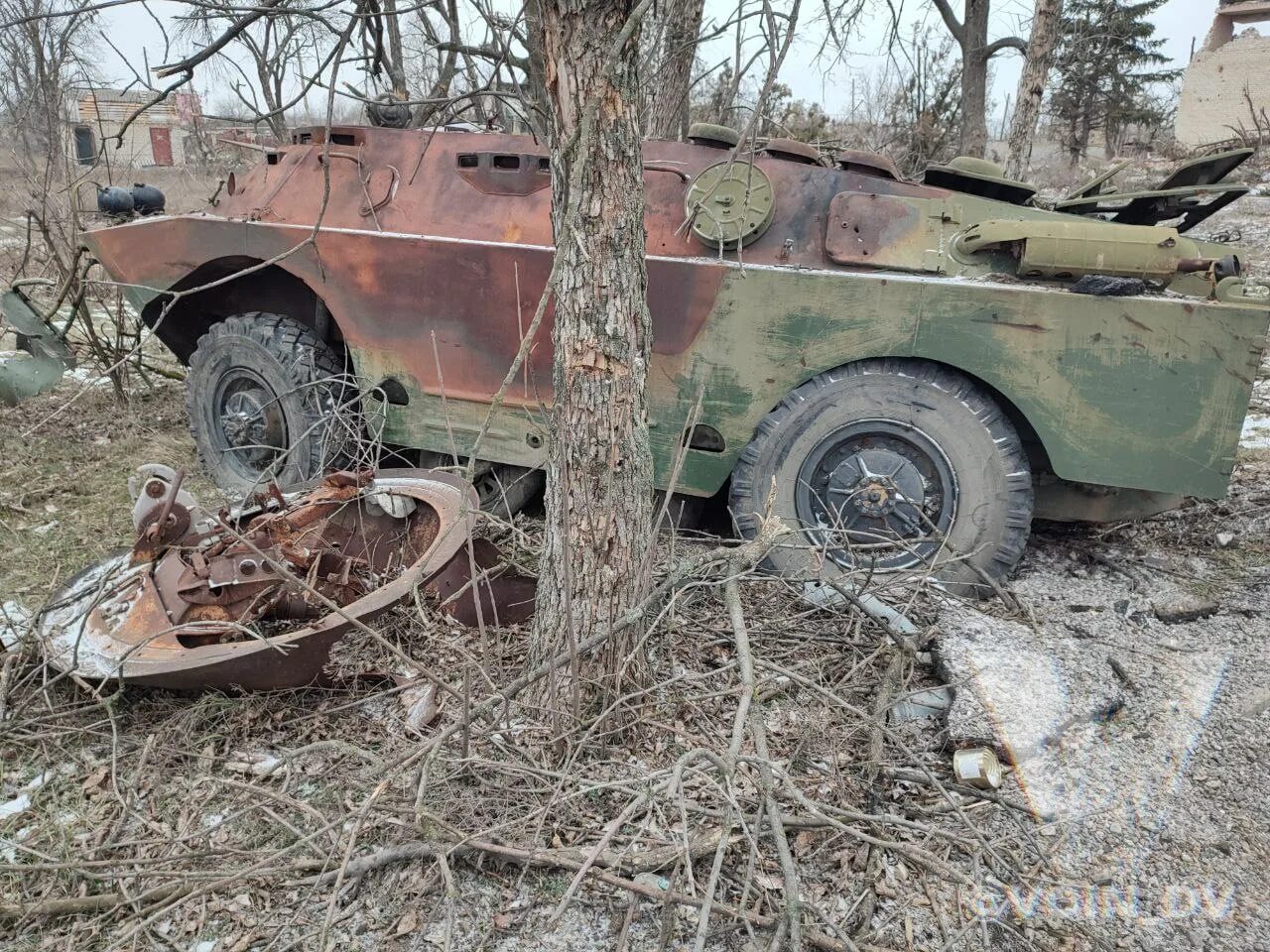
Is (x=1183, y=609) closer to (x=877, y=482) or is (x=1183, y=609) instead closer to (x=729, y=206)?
(x=877, y=482)

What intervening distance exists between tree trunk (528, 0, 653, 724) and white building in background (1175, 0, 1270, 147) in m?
19.1

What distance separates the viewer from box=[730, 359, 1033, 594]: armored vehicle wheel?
144 inches

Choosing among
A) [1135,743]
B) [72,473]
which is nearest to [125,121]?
[72,473]

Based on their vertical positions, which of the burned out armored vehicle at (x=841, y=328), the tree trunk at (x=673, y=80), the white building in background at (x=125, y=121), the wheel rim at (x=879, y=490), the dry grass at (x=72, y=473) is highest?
the tree trunk at (x=673, y=80)

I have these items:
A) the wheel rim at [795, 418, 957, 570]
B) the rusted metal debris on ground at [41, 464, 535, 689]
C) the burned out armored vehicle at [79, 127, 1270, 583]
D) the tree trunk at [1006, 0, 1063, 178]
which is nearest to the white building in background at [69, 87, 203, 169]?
the burned out armored vehicle at [79, 127, 1270, 583]

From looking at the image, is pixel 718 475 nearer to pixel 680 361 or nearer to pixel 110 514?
pixel 680 361

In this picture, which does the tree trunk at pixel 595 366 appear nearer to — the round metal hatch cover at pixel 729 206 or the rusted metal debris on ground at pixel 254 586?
the rusted metal debris on ground at pixel 254 586

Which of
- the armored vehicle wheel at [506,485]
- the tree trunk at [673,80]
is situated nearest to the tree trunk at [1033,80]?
the tree trunk at [673,80]

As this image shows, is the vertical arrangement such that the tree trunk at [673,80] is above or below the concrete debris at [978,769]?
above

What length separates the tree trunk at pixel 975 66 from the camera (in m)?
12.3

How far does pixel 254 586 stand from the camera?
3.00 metres

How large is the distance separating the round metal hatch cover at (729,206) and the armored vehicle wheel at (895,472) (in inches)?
27.0

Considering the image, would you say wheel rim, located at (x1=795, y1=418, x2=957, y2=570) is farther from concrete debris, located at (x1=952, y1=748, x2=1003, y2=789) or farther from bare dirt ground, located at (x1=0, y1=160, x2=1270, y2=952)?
concrete debris, located at (x1=952, y1=748, x2=1003, y2=789)

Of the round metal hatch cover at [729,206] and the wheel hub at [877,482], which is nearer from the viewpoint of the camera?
the wheel hub at [877,482]
